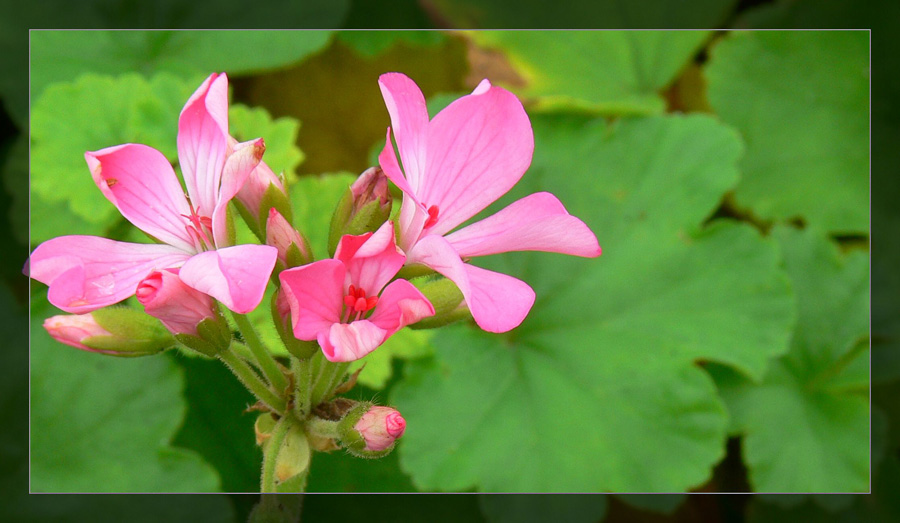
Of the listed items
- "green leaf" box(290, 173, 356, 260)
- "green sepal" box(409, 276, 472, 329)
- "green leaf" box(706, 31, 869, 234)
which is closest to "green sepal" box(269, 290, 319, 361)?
"green sepal" box(409, 276, 472, 329)

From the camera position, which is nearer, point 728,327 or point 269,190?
point 269,190

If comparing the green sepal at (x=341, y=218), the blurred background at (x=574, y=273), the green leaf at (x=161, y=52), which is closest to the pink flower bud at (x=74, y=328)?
the green sepal at (x=341, y=218)

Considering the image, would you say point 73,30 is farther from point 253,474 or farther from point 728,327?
point 728,327

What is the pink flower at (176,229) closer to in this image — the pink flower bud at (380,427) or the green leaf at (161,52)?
the pink flower bud at (380,427)

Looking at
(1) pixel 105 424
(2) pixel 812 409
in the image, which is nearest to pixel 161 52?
(1) pixel 105 424

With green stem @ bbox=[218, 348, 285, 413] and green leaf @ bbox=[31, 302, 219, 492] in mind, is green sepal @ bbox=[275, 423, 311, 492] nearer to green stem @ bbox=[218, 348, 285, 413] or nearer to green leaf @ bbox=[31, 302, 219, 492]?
green stem @ bbox=[218, 348, 285, 413]

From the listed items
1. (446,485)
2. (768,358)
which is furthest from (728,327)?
(446,485)

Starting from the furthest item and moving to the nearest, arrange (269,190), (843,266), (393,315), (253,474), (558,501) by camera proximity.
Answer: (843,266) < (558,501) < (253,474) < (269,190) < (393,315)
